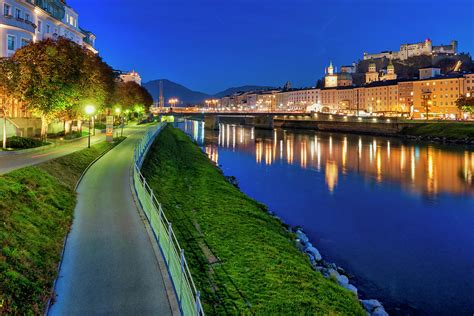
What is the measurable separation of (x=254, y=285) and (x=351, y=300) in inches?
135

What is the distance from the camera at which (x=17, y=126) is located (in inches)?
1399

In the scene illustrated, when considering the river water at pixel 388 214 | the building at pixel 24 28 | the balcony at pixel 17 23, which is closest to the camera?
the river water at pixel 388 214

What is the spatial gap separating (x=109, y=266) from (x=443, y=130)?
8958 cm

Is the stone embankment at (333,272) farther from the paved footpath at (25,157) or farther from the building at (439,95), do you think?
the building at (439,95)

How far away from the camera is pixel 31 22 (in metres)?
45.5

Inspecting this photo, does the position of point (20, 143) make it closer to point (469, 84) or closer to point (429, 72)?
point (469, 84)

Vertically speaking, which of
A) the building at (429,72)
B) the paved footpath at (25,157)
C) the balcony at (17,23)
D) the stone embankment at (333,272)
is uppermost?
the building at (429,72)

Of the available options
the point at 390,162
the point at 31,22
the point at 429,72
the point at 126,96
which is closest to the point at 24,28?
the point at 31,22

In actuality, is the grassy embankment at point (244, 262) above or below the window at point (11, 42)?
below

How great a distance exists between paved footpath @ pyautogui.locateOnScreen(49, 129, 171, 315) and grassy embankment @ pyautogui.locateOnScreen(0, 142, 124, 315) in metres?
0.42

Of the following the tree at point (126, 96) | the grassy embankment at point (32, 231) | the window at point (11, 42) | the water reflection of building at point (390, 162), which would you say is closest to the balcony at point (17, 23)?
the window at point (11, 42)

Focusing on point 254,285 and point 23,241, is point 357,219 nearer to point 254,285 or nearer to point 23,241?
point 254,285

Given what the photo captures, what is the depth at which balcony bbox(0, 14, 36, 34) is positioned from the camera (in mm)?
40153

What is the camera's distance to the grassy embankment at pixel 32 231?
9102 millimetres
